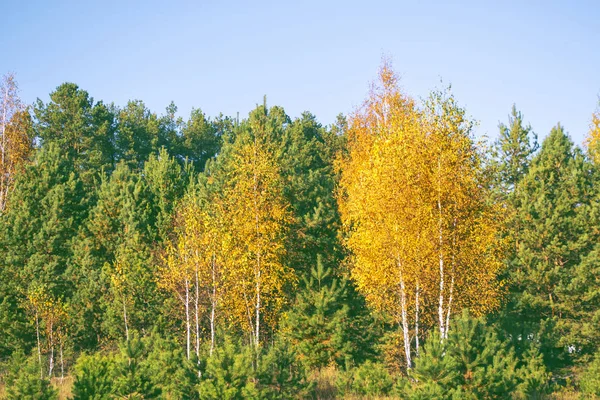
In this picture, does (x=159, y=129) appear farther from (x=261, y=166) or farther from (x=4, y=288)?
(x=261, y=166)

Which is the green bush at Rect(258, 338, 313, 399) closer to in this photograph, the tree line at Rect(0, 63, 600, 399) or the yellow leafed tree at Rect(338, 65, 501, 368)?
the tree line at Rect(0, 63, 600, 399)

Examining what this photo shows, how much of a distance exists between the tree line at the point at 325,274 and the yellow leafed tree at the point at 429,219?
9 cm

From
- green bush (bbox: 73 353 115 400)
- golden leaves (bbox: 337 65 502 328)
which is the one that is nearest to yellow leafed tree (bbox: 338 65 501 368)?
golden leaves (bbox: 337 65 502 328)

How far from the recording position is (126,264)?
1195 inches

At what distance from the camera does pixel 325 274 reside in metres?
27.3

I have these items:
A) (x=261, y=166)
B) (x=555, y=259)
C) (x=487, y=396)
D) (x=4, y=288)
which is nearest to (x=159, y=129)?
(x=4, y=288)

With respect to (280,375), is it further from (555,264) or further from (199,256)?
(555,264)

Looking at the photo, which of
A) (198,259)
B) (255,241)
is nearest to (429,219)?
(255,241)

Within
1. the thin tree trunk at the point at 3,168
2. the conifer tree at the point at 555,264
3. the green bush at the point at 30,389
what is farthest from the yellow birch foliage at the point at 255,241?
the thin tree trunk at the point at 3,168

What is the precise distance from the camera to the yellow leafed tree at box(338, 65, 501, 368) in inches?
897

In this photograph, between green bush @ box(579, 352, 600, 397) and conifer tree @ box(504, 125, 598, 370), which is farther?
conifer tree @ box(504, 125, 598, 370)

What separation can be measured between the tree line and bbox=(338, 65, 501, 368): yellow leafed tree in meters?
0.09

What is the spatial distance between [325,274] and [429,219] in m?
6.43

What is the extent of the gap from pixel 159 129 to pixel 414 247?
5639 centimetres
